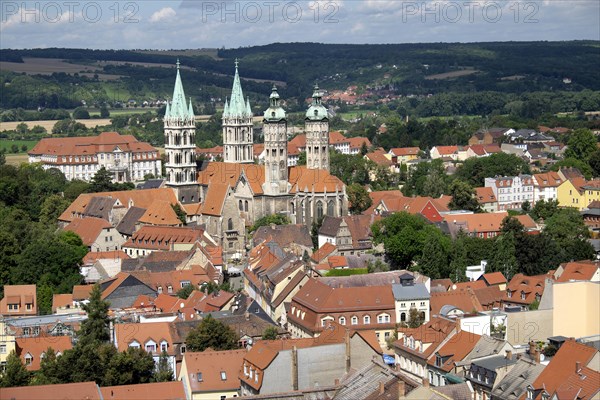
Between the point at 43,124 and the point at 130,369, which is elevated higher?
the point at 130,369

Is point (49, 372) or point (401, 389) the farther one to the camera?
point (49, 372)

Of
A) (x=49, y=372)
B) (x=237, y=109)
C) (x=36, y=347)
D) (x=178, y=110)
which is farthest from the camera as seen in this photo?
(x=237, y=109)

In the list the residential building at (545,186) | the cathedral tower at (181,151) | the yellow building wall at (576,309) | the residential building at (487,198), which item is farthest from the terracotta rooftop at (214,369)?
the residential building at (545,186)

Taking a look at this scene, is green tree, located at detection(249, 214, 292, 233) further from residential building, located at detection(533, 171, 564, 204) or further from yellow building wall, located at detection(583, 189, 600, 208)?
yellow building wall, located at detection(583, 189, 600, 208)

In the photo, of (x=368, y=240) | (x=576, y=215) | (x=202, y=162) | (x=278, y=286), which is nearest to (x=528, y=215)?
(x=576, y=215)

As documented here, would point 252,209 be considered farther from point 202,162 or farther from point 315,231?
point 202,162

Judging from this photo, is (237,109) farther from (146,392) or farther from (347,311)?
(146,392)

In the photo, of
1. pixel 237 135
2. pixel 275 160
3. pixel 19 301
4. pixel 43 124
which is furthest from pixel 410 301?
pixel 43 124
